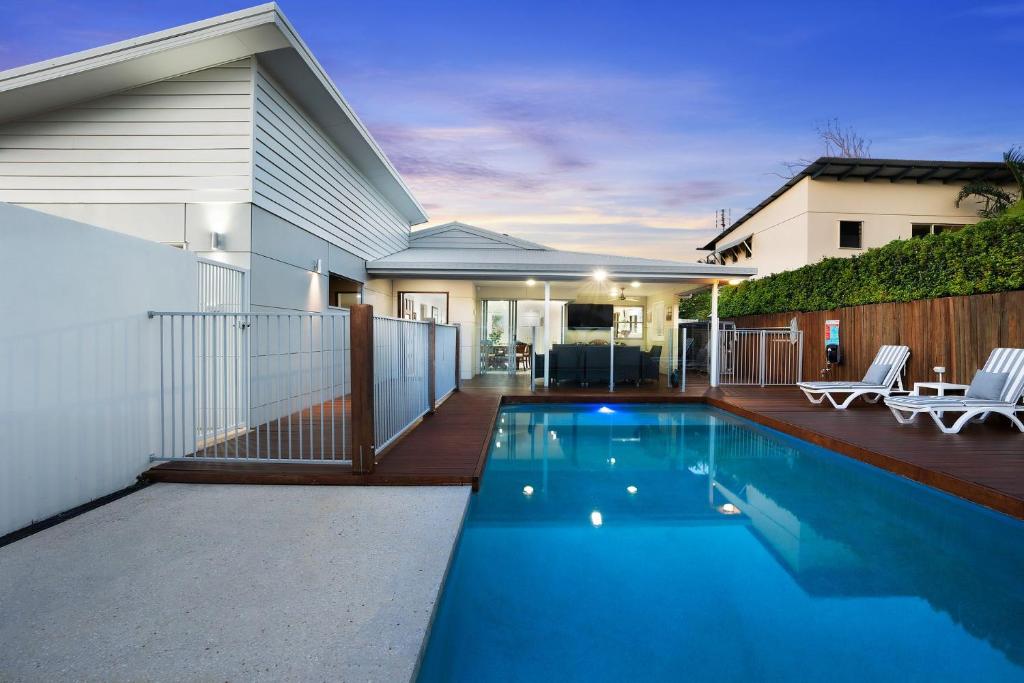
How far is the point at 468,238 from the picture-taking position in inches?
557

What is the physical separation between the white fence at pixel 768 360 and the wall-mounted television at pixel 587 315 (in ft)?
11.9

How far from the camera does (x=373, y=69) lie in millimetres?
13508

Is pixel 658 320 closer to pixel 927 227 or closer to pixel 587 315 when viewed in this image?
pixel 587 315

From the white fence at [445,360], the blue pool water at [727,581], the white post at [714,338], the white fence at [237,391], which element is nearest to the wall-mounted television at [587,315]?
the white post at [714,338]

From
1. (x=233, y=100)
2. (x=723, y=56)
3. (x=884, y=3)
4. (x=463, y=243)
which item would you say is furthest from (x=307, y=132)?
(x=884, y=3)

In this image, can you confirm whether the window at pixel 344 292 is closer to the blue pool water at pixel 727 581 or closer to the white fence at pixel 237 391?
the white fence at pixel 237 391

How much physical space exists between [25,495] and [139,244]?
6.55 feet

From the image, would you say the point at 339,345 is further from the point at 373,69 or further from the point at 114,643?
the point at 373,69

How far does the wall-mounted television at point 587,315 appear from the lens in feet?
50.4

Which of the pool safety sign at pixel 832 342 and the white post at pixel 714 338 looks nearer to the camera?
the pool safety sign at pixel 832 342

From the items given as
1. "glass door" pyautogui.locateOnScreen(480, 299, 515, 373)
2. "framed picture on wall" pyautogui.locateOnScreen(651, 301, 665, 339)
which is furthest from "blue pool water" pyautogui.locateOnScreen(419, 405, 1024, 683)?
"framed picture on wall" pyautogui.locateOnScreen(651, 301, 665, 339)

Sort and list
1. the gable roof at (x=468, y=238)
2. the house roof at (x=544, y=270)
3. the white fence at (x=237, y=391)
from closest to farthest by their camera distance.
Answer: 1. the white fence at (x=237, y=391)
2. the house roof at (x=544, y=270)
3. the gable roof at (x=468, y=238)

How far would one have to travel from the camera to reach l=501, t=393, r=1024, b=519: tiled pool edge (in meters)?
3.97

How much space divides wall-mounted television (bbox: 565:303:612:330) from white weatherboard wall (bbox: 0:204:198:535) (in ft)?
38.8
